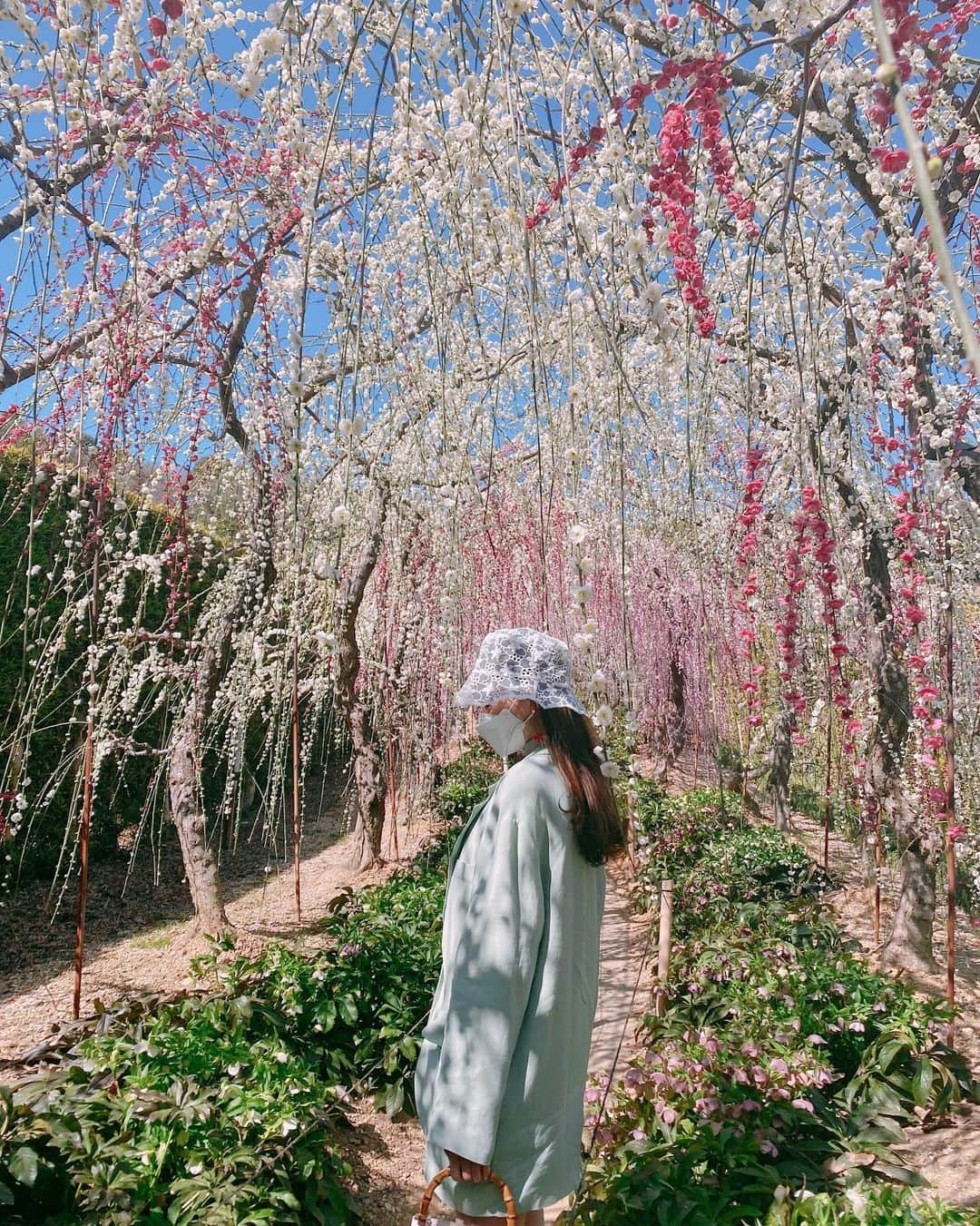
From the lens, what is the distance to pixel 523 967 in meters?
1.42

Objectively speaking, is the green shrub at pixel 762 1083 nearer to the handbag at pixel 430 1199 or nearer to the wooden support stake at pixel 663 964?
the wooden support stake at pixel 663 964

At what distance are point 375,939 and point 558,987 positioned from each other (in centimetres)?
201

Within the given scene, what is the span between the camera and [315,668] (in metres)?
5.25

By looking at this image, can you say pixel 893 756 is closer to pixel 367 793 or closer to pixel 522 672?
pixel 522 672

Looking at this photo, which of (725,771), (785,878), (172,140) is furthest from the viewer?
(725,771)

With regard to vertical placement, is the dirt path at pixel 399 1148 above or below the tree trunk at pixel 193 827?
below

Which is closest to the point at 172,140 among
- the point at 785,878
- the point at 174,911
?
the point at 785,878

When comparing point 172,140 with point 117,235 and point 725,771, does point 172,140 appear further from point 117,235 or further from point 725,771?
point 725,771

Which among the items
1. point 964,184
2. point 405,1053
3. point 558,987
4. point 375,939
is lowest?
point 405,1053

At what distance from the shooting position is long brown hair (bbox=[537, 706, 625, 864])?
1500 millimetres

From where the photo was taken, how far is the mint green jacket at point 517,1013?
1.40m

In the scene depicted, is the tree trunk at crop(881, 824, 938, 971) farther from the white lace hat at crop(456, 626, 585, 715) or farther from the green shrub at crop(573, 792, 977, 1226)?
the white lace hat at crop(456, 626, 585, 715)

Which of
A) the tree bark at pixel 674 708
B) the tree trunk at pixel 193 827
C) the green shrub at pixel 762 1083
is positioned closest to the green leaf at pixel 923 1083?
the green shrub at pixel 762 1083

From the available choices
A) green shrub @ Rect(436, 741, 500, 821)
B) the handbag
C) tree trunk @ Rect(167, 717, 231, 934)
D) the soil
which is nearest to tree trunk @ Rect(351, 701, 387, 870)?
the soil
